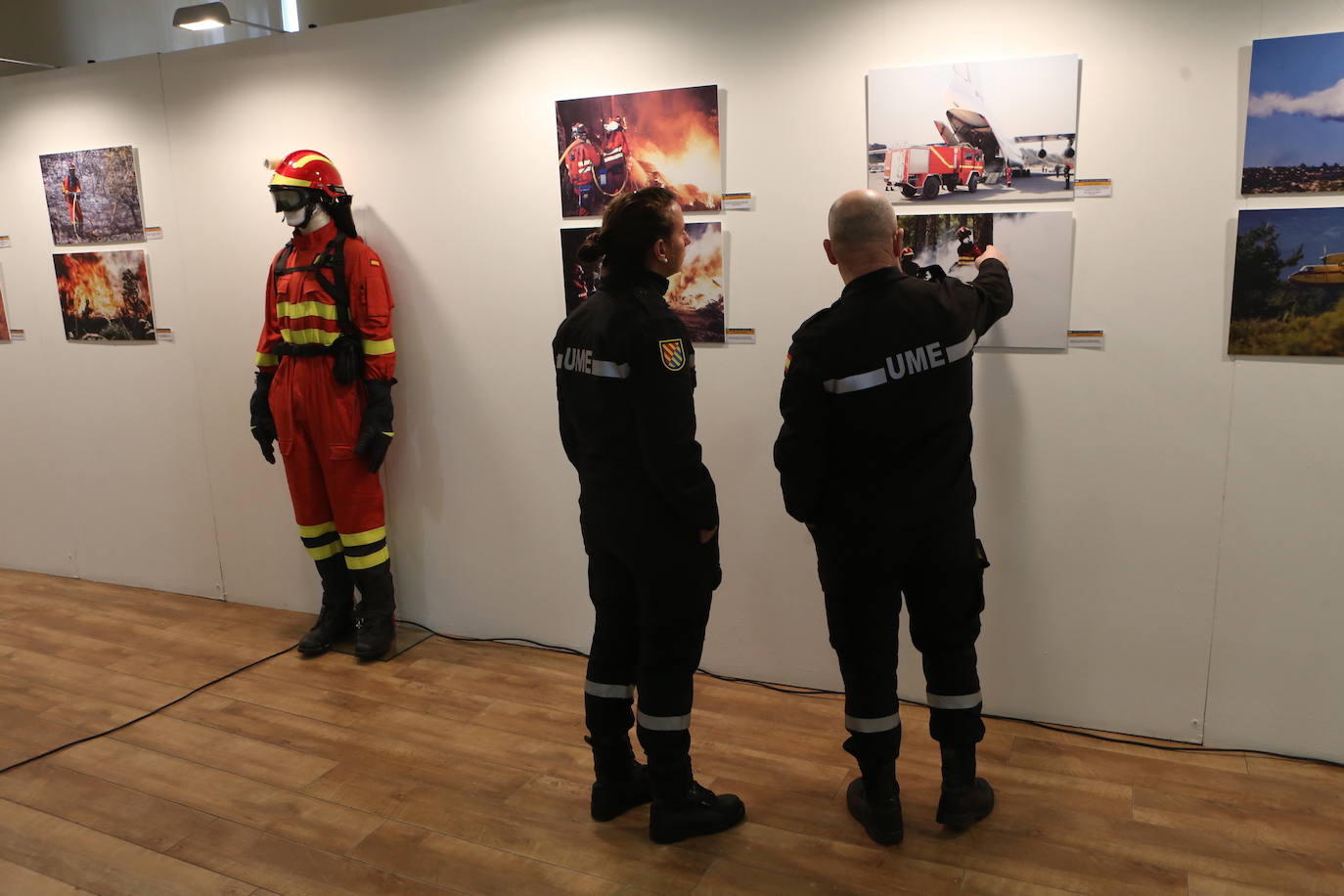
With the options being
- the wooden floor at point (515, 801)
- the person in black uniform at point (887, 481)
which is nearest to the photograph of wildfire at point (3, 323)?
the wooden floor at point (515, 801)

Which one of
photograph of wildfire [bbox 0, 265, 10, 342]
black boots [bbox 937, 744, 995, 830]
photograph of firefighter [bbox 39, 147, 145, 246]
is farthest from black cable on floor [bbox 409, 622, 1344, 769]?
photograph of wildfire [bbox 0, 265, 10, 342]

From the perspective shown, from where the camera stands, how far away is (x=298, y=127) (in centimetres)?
384

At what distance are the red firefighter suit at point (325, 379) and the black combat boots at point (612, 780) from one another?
1.63m

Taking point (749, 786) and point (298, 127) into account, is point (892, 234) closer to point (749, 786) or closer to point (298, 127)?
point (749, 786)

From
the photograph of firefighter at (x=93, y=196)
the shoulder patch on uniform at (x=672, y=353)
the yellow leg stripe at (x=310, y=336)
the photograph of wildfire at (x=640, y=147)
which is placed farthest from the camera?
the photograph of firefighter at (x=93, y=196)

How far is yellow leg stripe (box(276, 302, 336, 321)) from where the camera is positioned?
141 inches

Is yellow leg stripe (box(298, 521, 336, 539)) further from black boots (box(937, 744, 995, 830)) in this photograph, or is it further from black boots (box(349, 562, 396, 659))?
black boots (box(937, 744, 995, 830))

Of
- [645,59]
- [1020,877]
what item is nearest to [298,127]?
[645,59]

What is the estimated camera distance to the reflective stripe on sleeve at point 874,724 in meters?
2.45

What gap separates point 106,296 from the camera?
441 cm

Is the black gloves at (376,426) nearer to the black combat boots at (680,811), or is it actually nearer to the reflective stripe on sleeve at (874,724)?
the black combat boots at (680,811)

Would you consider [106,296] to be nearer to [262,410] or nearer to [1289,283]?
[262,410]

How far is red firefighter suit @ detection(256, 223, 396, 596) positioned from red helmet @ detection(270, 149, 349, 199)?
5.9 inches

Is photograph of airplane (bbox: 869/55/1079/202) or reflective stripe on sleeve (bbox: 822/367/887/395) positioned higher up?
photograph of airplane (bbox: 869/55/1079/202)
